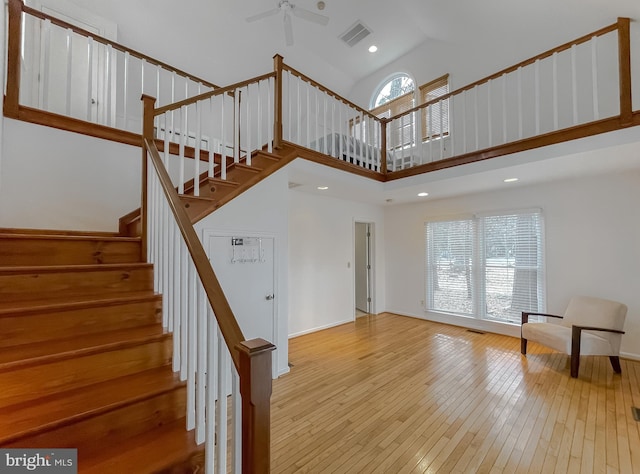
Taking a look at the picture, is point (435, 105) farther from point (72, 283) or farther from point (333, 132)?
point (72, 283)

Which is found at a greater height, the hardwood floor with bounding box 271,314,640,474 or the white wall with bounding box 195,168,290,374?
the white wall with bounding box 195,168,290,374

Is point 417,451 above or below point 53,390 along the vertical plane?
below

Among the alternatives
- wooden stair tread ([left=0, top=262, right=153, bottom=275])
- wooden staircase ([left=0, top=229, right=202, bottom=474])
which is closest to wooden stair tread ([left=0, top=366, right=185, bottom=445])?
wooden staircase ([left=0, top=229, right=202, bottom=474])

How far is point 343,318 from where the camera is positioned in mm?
5395

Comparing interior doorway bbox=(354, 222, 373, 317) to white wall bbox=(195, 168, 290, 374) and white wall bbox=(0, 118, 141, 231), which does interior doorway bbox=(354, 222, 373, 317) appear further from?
white wall bbox=(0, 118, 141, 231)

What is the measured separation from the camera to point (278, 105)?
3307 millimetres

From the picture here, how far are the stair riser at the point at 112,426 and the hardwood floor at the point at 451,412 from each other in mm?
921

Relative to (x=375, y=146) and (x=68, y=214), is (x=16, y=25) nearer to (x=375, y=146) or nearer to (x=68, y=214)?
(x=68, y=214)

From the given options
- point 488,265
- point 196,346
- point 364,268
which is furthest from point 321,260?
point 196,346

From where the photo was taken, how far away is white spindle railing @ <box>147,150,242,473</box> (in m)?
1.12

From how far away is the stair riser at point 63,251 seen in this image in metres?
1.75

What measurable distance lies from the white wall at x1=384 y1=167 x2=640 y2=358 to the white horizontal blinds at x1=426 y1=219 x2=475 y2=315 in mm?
264

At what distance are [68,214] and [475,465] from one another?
167 inches

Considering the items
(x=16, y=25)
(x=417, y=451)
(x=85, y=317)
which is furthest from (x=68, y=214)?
(x=417, y=451)
